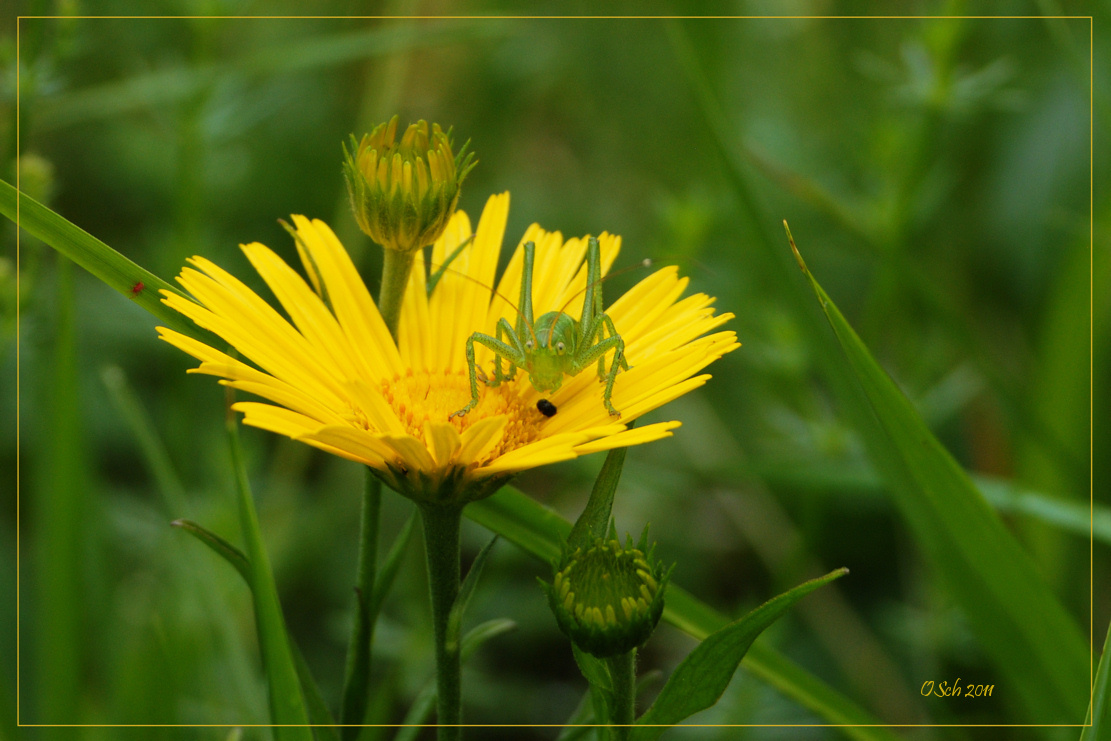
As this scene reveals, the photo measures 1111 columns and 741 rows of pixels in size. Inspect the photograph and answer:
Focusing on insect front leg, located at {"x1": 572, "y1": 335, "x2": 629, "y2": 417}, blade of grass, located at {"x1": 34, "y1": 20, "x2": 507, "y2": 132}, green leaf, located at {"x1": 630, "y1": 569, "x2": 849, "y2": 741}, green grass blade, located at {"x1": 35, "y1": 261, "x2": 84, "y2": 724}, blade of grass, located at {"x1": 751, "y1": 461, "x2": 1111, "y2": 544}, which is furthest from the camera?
blade of grass, located at {"x1": 34, "y1": 20, "x2": 507, "y2": 132}

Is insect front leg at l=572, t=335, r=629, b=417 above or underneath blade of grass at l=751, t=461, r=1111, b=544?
above

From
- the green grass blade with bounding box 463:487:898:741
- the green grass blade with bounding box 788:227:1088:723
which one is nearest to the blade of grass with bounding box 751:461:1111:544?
the green grass blade with bounding box 788:227:1088:723

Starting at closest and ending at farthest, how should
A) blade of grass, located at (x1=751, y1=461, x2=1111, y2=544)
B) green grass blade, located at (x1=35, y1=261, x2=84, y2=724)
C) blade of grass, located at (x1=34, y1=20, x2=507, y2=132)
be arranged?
green grass blade, located at (x1=35, y1=261, x2=84, y2=724) → blade of grass, located at (x1=751, y1=461, x2=1111, y2=544) → blade of grass, located at (x1=34, y1=20, x2=507, y2=132)

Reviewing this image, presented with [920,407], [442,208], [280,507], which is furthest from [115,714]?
[920,407]

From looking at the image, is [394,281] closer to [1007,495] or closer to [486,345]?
[486,345]

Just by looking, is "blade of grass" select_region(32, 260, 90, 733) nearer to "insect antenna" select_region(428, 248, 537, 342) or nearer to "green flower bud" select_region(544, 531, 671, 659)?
"insect antenna" select_region(428, 248, 537, 342)

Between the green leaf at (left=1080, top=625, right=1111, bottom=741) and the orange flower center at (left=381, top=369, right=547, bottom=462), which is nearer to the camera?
the green leaf at (left=1080, top=625, right=1111, bottom=741)

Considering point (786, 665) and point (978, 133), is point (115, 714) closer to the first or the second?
point (786, 665)
